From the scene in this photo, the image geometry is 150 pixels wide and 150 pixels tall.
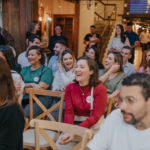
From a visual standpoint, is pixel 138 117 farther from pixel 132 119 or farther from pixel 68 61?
pixel 68 61

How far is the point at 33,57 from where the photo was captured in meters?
3.14

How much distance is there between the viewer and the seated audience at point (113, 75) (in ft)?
9.26

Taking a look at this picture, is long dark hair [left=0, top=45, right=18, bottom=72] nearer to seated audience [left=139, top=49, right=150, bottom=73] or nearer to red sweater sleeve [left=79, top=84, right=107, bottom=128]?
red sweater sleeve [left=79, top=84, right=107, bottom=128]

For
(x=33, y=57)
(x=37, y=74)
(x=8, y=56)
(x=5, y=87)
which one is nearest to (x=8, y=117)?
(x=5, y=87)

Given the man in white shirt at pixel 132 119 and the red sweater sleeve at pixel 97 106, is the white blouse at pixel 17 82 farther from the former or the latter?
the man in white shirt at pixel 132 119

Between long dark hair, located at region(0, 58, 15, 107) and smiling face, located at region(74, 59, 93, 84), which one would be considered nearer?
long dark hair, located at region(0, 58, 15, 107)

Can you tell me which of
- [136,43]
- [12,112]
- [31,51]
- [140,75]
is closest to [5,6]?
[31,51]

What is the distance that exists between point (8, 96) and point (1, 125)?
0.19 meters

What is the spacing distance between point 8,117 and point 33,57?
1.93m

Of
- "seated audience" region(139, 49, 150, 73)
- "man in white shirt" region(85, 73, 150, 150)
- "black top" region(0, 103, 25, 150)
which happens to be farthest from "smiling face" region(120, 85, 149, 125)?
"seated audience" region(139, 49, 150, 73)

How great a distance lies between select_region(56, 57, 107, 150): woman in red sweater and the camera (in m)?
2.05

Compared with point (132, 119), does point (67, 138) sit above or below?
below

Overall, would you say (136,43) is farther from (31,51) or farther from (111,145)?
(111,145)

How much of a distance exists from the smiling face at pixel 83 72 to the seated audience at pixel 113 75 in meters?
0.63
